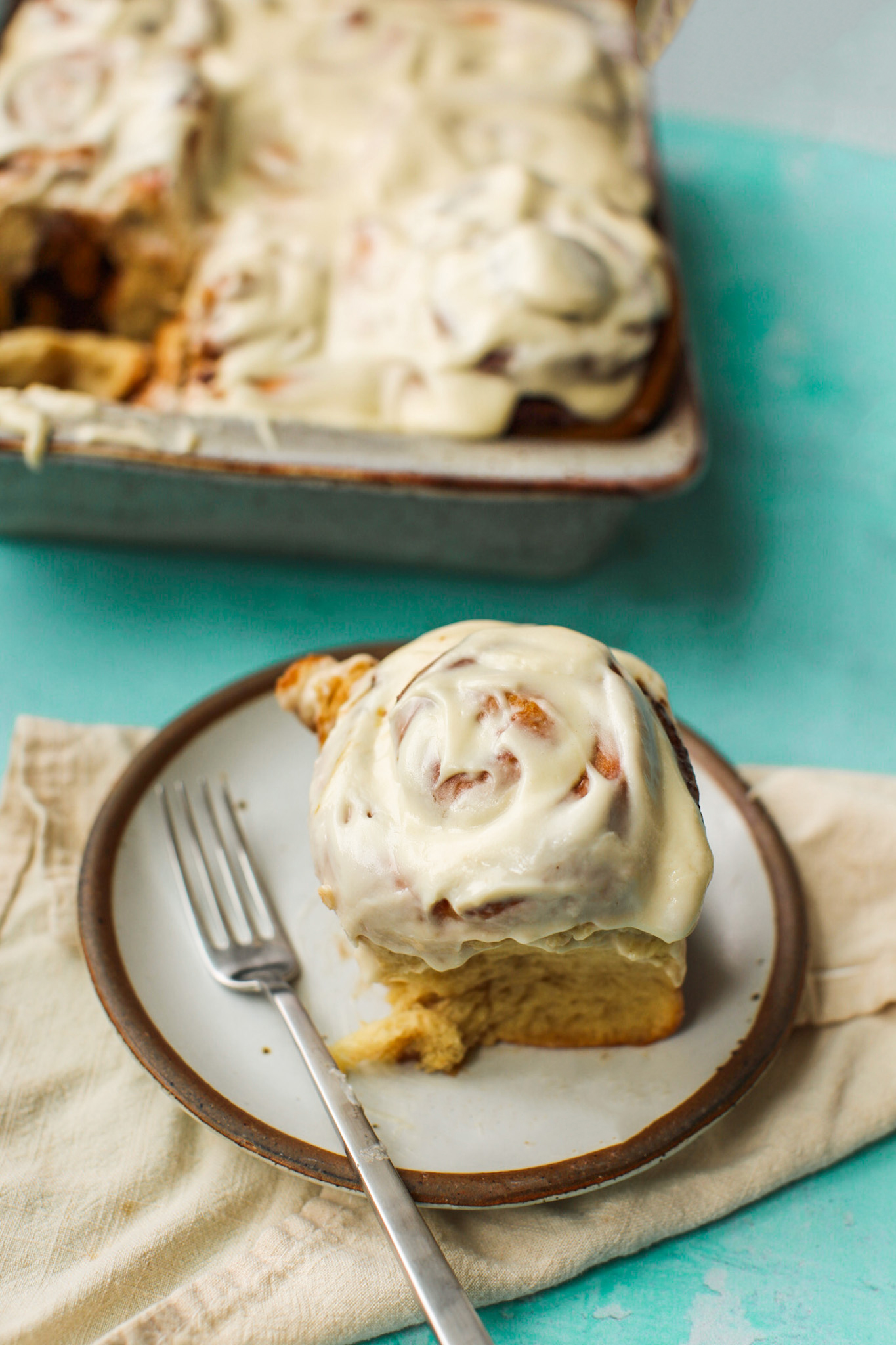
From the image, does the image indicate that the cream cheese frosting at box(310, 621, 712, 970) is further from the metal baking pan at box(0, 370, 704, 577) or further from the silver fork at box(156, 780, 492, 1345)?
the metal baking pan at box(0, 370, 704, 577)

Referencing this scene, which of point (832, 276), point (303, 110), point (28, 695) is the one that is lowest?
point (28, 695)

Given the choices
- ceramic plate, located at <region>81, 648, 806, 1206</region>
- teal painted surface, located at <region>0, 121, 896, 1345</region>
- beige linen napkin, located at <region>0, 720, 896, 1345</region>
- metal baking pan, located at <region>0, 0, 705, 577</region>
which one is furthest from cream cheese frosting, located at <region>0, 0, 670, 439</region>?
beige linen napkin, located at <region>0, 720, 896, 1345</region>

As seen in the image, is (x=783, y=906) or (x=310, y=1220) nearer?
(x=310, y=1220)

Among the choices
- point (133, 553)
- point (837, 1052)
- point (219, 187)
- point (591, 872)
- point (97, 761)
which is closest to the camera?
point (591, 872)

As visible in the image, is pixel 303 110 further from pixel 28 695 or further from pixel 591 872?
pixel 591 872

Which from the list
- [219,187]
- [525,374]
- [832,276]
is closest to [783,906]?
[525,374]

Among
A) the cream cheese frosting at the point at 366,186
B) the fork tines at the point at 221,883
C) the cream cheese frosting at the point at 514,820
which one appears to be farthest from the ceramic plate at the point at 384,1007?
the cream cheese frosting at the point at 366,186

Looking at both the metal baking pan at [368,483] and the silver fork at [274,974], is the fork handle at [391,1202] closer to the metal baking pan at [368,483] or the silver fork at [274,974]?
the silver fork at [274,974]
